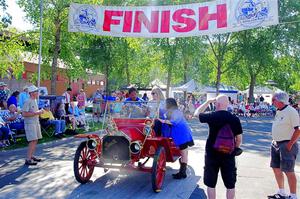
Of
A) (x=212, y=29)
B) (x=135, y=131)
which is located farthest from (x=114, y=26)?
(x=135, y=131)

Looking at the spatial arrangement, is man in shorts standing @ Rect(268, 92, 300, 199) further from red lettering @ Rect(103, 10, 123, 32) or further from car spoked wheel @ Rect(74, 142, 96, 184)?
red lettering @ Rect(103, 10, 123, 32)

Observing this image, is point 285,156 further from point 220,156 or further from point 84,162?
point 84,162

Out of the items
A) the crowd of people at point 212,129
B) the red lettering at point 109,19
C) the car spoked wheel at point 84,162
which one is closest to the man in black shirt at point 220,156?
the crowd of people at point 212,129

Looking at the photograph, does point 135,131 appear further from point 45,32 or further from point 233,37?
point 233,37

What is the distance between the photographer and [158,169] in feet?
21.0

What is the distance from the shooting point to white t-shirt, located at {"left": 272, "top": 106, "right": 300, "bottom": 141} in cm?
572

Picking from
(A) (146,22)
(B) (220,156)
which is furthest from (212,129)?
(A) (146,22)

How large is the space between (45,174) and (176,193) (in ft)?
9.56

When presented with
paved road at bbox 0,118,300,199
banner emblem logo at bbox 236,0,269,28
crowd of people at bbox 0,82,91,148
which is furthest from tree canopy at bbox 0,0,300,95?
paved road at bbox 0,118,300,199

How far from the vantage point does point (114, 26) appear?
473 inches

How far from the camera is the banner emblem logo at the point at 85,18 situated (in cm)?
1210

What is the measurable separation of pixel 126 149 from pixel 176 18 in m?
6.20

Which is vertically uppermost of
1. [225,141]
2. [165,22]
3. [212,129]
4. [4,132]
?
[165,22]

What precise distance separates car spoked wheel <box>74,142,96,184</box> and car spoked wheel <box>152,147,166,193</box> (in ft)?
4.04
